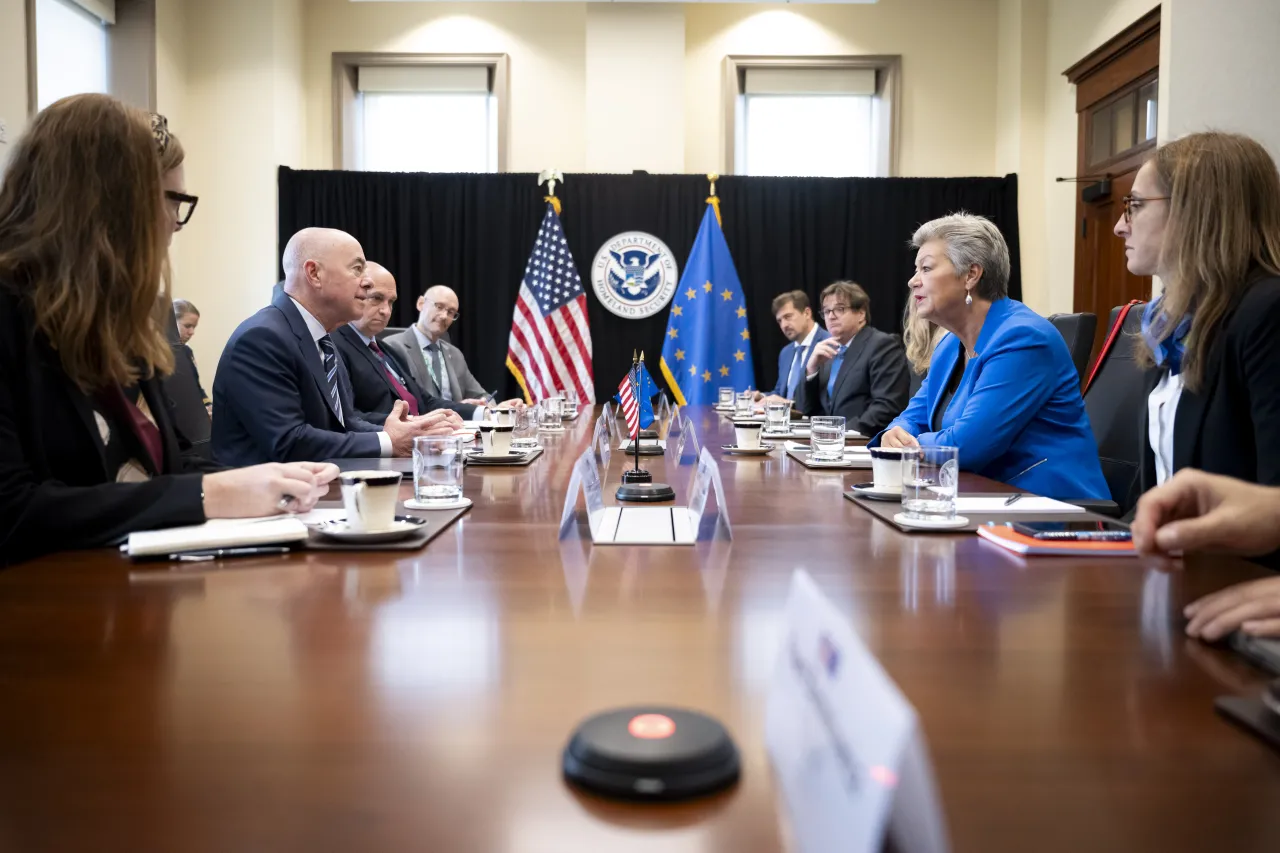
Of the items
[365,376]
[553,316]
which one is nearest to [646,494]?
[365,376]

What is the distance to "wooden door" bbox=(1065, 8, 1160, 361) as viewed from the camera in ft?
18.4

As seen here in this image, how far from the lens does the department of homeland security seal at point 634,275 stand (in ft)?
24.1

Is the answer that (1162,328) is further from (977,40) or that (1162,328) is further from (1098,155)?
(977,40)

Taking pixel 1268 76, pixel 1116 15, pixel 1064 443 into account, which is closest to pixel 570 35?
pixel 1116 15

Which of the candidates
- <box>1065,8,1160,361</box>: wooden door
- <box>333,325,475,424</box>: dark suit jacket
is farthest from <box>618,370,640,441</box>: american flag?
<box>1065,8,1160,361</box>: wooden door

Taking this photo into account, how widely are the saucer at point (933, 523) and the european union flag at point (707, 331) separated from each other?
226 inches

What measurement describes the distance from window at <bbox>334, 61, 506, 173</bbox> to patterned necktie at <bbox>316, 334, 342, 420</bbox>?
4.42 m

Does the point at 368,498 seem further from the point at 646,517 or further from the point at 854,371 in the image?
the point at 854,371

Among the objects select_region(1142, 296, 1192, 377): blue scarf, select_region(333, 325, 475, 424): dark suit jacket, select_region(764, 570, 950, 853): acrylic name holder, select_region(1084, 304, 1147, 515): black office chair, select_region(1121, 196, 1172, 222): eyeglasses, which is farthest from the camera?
select_region(333, 325, 475, 424): dark suit jacket

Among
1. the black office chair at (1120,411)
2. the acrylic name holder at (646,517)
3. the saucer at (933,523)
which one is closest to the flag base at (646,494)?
the acrylic name holder at (646,517)

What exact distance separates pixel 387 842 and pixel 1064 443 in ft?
7.69

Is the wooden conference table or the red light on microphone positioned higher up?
the red light on microphone

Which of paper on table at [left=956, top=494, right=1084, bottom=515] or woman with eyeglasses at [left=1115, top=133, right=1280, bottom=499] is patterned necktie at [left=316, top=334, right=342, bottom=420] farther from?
woman with eyeglasses at [left=1115, top=133, right=1280, bottom=499]

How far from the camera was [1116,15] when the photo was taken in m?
Answer: 5.93
